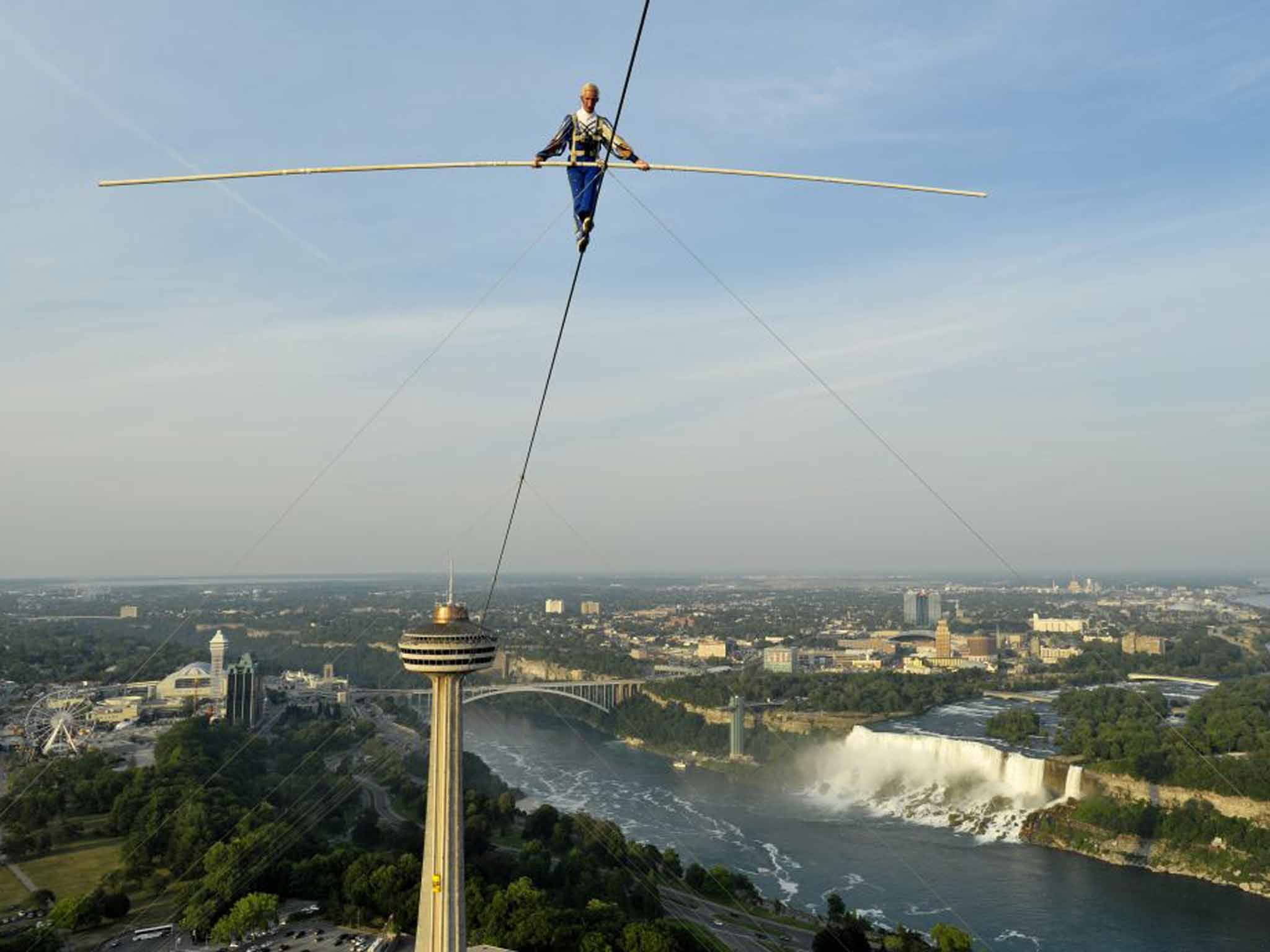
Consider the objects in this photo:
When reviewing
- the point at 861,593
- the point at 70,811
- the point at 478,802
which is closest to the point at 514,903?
the point at 478,802

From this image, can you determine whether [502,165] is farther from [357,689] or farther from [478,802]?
[357,689]

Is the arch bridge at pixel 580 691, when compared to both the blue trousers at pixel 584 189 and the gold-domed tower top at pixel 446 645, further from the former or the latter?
the blue trousers at pixel 584 189

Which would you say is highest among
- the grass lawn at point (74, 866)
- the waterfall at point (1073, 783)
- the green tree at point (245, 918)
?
the green tree at point (245, 918)

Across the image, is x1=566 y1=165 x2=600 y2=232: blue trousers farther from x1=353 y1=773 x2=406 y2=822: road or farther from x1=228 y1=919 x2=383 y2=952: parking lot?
x1=353 y1=773 x2=406 y2=822: road

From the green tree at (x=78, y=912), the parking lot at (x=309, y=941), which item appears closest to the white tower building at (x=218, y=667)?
the green tree at (x=78, y=912)

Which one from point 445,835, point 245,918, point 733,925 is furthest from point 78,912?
point 733,925

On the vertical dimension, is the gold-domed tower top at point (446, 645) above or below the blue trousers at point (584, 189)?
below

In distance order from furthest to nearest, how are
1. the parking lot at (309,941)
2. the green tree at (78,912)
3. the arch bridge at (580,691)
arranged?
1. the arch bridge at (580,691)
2. the green tree at (78,912)
3. the parking lot at (309,941)

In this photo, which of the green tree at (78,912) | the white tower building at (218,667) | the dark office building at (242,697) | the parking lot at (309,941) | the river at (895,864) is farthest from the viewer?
the white tower building at (218,667)
